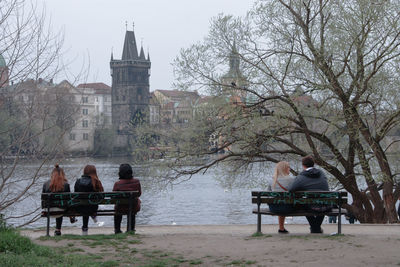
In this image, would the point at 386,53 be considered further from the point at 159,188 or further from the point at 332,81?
the point at 159,188

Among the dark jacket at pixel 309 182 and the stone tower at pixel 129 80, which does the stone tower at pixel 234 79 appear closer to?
the dark jacket at pixel 309 182

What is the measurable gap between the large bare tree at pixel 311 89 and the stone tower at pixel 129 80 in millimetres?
130281

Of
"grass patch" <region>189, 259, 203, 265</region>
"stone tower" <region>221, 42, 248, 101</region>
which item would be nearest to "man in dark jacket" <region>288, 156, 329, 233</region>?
"grass patch" <region>189, 259, 203, 265</region>

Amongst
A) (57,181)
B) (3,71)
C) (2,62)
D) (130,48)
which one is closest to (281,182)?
(57,181)

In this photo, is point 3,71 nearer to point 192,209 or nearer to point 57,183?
point 57,183

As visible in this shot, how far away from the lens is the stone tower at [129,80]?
14888 cm

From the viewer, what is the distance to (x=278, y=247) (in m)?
8.55

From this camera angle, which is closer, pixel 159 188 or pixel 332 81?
pixel 332 81

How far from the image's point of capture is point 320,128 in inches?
717

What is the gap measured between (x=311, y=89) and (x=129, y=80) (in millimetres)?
134867

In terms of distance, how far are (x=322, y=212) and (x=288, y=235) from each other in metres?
0.66

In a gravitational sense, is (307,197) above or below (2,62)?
below

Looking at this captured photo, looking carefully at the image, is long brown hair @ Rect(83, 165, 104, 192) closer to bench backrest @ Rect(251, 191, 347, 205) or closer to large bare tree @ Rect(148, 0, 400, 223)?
bench backrest @ Rect(251, 191, 347, 205)

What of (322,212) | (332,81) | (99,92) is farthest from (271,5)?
(99,92)
